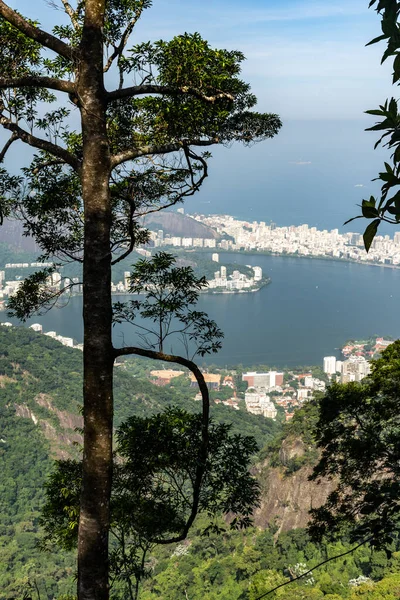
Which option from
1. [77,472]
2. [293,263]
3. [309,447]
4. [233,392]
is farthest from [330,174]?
[77,472]

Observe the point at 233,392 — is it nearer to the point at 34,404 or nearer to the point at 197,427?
the point at 34,404

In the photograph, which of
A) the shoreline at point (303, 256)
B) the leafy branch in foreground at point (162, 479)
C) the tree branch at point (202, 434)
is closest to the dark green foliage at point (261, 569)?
the leafy branch in foreground at point (162, 479)

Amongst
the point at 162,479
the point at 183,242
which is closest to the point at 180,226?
the point at 183,242

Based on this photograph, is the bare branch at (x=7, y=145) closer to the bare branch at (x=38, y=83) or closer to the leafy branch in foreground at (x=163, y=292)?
the bare branch at (x=38, y=83)

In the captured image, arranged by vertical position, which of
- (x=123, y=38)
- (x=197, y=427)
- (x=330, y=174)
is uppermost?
(x=330, y=174)

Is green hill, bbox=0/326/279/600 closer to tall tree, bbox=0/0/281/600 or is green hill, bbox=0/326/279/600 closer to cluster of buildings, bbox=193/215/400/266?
tall tree, bbox=0/0/281/600

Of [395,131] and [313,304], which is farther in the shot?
[313,304]

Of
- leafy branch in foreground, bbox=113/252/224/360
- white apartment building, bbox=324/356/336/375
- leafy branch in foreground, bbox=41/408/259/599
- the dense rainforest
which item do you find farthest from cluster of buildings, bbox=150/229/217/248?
leafy branch in foreground, bbox=113/252/224/360
